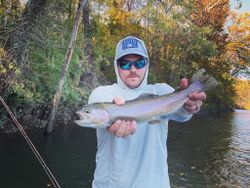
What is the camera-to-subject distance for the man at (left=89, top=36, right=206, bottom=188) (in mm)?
3111

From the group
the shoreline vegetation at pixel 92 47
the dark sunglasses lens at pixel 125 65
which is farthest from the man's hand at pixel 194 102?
the shoreline vegetation at pixel 92 47

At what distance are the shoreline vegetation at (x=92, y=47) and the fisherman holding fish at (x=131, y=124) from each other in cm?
1159

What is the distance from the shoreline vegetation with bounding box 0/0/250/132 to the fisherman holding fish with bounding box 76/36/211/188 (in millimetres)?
11588

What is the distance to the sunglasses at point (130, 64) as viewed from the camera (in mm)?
3369

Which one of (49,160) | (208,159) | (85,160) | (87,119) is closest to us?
(87,119)

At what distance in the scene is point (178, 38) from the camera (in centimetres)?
4322

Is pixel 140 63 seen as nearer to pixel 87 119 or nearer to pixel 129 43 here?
pixel 129 43

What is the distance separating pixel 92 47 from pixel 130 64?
23.6m

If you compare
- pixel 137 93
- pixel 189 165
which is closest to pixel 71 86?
pixel 189 165

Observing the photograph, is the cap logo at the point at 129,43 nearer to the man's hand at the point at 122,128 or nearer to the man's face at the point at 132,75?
the man's face at the point at 132,75

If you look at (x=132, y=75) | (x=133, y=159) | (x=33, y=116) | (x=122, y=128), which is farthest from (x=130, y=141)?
(x=33, y=116)

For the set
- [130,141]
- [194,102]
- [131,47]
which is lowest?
[130,141]

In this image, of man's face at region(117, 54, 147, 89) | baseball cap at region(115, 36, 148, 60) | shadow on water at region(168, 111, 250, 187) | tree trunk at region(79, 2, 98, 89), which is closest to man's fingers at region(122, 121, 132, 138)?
man's face at region(117, 54, 147, 89)

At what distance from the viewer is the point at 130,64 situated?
337 centimetres
